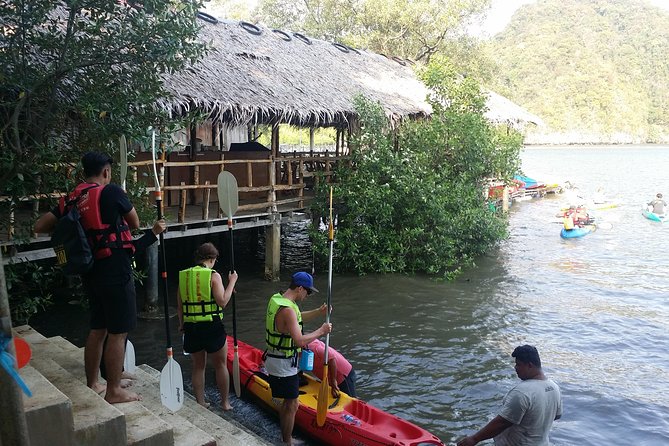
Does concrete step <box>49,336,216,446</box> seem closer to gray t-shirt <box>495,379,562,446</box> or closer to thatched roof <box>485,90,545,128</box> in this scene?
gray t-shirt <box>495,379,562,446</box>

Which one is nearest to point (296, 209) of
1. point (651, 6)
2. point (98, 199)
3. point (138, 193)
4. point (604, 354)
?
point (138, 193)

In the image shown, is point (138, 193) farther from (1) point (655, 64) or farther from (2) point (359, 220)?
(1) point (655, 64)

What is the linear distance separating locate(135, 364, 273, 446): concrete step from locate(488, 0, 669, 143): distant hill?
232ft

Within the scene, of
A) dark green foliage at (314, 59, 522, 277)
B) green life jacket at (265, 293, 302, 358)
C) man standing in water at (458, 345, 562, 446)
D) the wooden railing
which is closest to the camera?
man standing in water at (458, 345, 562, 446)

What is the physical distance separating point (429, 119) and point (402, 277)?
17.5 feet

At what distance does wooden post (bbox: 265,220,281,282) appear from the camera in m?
11.6

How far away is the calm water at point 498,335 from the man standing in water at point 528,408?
87.6 inches

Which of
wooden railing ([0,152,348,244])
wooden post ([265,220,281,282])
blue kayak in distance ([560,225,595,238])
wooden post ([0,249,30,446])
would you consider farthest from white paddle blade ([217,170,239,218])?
blue kayak in distance ([560,225,595,238])

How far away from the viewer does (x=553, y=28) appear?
10712 cm

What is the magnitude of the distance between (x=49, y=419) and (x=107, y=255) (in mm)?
1194

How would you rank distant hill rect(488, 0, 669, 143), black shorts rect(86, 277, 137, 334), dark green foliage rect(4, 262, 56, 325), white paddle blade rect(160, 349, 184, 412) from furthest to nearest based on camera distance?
1. distant hill rect(488, 0, 669, 143)
2. dark green foliage rect(4, 262, 56, 325)
3. white paddle blade rect(160, 349, 184, 412)
4. black shorts rect(86, 277, 137, 334)

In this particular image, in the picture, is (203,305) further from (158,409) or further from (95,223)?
(95,223)

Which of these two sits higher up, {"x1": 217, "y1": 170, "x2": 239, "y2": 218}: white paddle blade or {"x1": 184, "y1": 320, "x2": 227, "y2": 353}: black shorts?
{"x1": 217, "y1": 170, "x2": 239, "y2": 218}: white paddle blade

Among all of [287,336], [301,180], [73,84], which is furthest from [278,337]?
[301,180]
